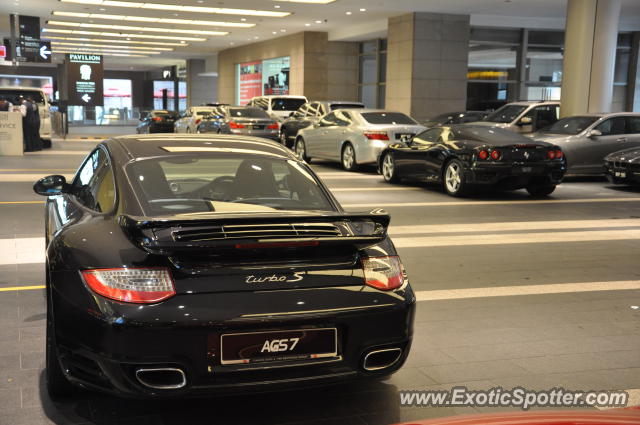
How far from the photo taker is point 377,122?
1695 centimetres

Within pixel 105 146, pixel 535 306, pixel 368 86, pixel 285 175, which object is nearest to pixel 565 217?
pixel 535 306

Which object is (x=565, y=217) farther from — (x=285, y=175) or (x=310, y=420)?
(x=310, y=420)

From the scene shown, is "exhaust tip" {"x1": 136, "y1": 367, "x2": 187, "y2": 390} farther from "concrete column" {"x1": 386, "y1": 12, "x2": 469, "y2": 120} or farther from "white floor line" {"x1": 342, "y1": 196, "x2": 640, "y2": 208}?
"concrete column" {"x1": 386, "y1": 12, "x2": 469, "y2": 120}

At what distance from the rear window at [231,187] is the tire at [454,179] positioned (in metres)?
8.24

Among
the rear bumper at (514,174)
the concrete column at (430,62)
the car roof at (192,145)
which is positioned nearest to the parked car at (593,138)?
the rear bumper at (514,174)

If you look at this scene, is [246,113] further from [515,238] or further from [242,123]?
[515,238]

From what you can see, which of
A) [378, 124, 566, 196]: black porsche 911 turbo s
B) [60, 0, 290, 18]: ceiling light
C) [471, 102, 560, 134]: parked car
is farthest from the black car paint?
[60, 0, 290, 18]: ceiling light

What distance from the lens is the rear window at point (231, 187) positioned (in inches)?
160

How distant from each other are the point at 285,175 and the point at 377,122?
12.6 m

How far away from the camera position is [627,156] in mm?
13922

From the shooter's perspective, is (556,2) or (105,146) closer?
(105,146)

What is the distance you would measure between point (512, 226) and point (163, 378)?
756 cm

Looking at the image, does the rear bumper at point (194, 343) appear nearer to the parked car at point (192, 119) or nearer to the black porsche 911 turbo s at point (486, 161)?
the black porsche 911 turbo s at point (486, 161)

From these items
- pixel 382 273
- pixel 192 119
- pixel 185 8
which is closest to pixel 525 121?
pixel 192 119
